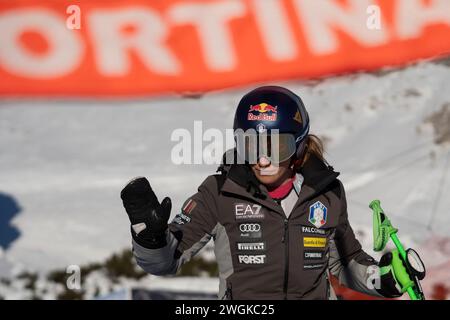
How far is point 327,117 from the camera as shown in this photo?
11805mm

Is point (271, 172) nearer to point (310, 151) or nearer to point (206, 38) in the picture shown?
point (310, 151)

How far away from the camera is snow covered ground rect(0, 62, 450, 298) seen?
362 inches

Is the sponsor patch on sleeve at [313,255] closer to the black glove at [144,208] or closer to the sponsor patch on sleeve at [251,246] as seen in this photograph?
the sponsor patch on sleeve at [251,246]

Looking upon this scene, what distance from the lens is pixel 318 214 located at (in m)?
3.70

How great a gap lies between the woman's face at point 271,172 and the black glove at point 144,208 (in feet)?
1.67

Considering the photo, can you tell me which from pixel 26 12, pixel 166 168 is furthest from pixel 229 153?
pixel 26 12

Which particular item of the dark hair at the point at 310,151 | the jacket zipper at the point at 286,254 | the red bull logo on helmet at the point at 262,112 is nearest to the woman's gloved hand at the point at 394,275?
the jacket zipper at the point at 286,254

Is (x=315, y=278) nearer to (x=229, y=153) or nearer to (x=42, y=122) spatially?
(x=229, y=153)

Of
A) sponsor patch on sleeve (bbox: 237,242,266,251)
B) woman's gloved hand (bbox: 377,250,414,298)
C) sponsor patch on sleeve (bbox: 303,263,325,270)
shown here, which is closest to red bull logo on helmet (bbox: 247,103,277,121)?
sponsor patch on sleeve (bbox: 237,242,266,251)

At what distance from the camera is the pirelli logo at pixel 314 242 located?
143 inches

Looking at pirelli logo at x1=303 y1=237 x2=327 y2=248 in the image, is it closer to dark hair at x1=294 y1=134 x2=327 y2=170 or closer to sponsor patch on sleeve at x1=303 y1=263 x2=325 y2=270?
sponsor patch on sleeve at x1=303 y1=263 x2=325 y2=270

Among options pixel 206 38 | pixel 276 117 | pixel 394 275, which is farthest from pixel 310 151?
pixel 206 38

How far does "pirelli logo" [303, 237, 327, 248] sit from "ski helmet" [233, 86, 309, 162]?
38 centimetres
